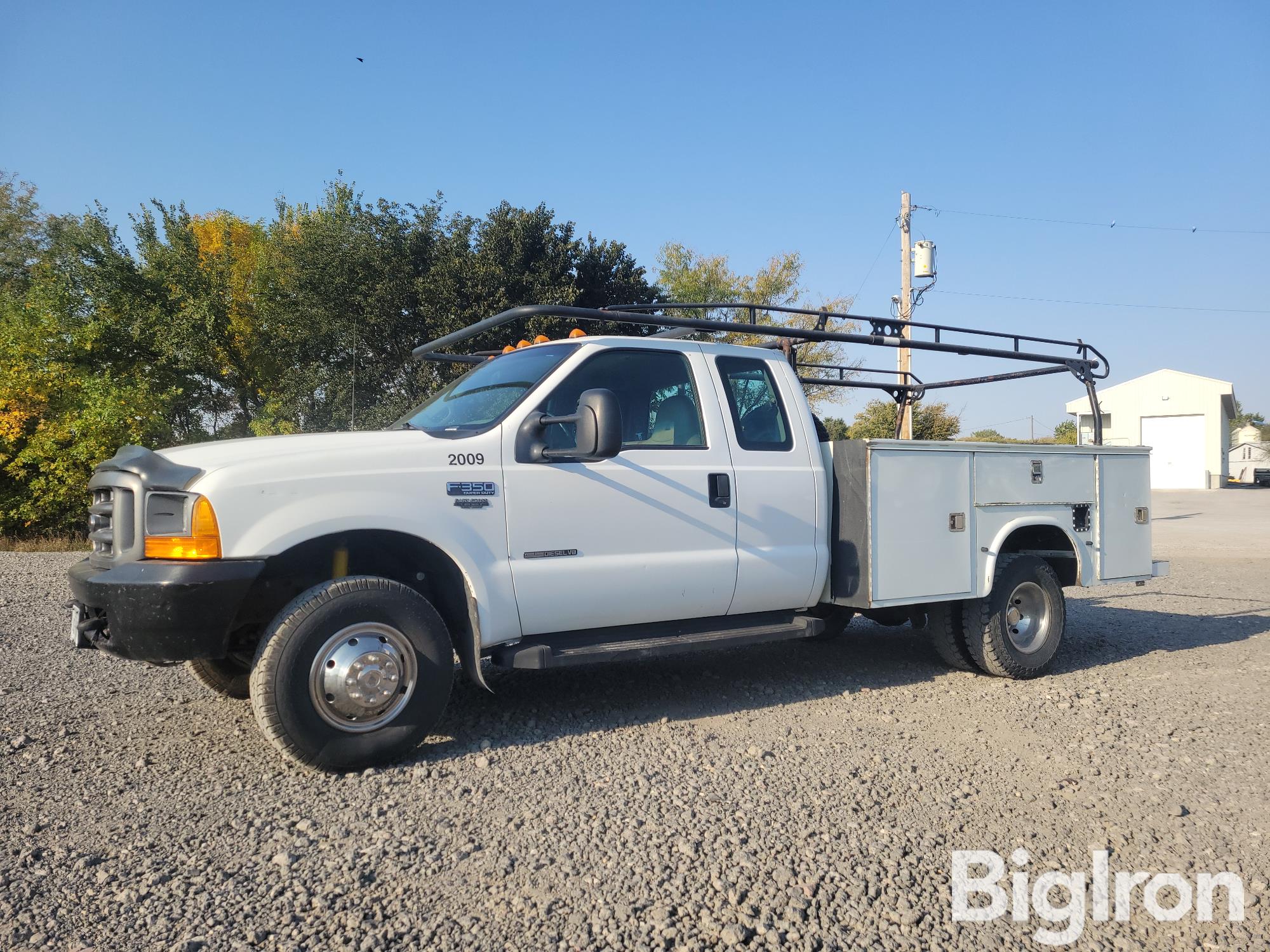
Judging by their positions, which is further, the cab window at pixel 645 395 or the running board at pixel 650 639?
the cab window at pixel 645 395

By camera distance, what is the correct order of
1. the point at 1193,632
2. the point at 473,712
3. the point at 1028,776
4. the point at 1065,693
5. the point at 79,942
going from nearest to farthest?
the point at 79,942 < the point at 1028,776 < the point at 473,712 < the point at 1065,693 < the point at 1193,632

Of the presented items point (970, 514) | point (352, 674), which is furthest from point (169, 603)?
point (970, 514)

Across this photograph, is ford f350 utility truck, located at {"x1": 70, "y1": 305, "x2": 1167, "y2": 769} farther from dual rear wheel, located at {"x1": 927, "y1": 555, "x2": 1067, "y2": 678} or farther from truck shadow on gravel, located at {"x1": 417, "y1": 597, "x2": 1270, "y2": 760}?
truck shadow on gravel, located at {"x1": 417, "y1": 597, "x2": 1270, "y2": 760}

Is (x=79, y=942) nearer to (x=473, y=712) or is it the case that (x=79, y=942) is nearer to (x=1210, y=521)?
(x=473, y=712)

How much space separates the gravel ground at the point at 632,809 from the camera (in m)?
2.73

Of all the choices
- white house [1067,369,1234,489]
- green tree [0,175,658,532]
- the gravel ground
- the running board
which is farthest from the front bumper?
white house [1067,369,1234,489]

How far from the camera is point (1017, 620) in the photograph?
20.2 feet

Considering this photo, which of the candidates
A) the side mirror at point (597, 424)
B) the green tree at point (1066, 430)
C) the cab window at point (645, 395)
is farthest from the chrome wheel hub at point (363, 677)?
the green tree at point (1066, 430)

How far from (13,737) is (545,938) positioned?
3.31 m

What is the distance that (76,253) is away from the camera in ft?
78.1

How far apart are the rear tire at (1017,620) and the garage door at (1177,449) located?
40.7m

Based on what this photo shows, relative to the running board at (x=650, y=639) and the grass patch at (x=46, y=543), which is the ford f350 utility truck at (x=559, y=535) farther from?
the grass patch at (x=46, y=543)

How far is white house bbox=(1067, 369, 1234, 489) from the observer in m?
41.6

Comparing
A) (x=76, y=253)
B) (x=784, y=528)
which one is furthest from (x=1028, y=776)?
(x=76, y=253)
